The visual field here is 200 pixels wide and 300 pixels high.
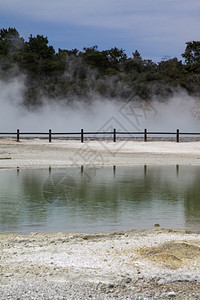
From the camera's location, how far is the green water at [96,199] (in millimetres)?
9477

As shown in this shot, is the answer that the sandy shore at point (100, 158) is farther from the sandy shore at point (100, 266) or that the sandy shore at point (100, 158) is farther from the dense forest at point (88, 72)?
the dense forest at point (88, 72)

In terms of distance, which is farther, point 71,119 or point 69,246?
point 71,119

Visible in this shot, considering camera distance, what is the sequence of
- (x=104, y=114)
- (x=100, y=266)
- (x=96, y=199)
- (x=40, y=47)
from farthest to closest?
1. (x=40, y=47)
2. (x=104, y=114)
3. (x=96, y=199)
4. (x=100, y=266)

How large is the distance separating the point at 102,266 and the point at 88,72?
237 feet

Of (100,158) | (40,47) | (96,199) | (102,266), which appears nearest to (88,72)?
(40,47)

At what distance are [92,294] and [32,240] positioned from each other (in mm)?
2655

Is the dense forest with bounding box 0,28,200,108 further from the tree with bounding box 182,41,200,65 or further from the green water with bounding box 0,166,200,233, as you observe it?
the green water with bounding box 0,166,200,233

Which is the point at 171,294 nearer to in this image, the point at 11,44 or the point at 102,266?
the point at 102,266

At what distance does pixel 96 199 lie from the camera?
1260 centimetres

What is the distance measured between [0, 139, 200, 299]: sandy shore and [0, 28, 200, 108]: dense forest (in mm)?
61661

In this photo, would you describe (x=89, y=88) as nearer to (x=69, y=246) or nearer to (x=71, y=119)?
(x=71, y=119)

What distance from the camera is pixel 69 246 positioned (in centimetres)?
718

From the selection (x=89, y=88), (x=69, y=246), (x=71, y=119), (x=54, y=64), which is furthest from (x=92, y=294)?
(x=54, y=64)

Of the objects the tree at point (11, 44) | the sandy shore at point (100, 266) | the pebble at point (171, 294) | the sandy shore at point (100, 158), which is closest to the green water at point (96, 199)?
the sandy shore at point (100, 266)
